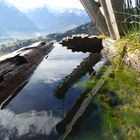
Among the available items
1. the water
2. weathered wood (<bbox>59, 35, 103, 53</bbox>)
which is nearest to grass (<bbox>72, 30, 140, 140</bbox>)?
the water

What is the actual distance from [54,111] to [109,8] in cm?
282

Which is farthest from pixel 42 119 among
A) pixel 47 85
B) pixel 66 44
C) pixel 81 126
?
pixel 66 44

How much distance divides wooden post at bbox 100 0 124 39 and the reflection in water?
8.66 ft

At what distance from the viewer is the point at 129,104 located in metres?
3.92

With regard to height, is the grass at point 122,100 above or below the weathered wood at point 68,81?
above

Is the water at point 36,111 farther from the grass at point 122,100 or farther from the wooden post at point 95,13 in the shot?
the wooden post at point 95,13

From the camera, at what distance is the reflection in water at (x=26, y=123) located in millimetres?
3568

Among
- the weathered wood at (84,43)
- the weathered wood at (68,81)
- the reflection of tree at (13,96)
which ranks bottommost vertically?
the weathered wood at (84,43)

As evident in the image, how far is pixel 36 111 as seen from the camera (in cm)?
442

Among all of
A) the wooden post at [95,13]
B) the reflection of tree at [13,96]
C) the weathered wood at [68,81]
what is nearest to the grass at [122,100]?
the weathered wood at [68,81]

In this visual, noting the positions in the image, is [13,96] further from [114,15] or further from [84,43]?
[84,43]

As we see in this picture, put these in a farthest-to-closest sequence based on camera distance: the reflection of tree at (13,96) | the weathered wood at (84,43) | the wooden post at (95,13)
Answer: the weathered wood at (84,43)
the wooden post at (95,13)
the reflection of tree at (13,96)

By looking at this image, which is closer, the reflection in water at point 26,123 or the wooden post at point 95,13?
the reflection in water at point 26,123

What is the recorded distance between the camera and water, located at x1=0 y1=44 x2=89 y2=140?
140 inches
